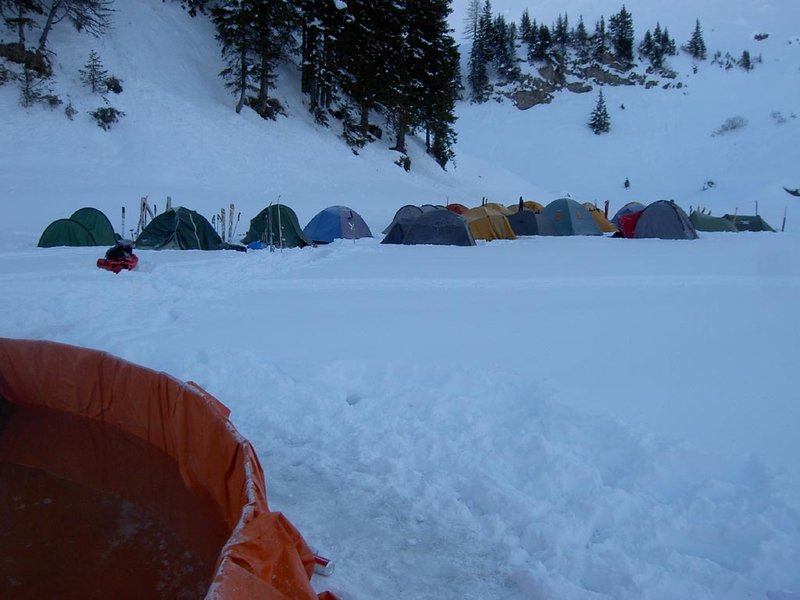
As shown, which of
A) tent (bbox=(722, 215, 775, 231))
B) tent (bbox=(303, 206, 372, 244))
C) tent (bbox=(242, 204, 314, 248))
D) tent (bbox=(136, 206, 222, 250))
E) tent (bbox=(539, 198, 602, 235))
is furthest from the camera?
tent (bbox=(722, 215, 775, 231))

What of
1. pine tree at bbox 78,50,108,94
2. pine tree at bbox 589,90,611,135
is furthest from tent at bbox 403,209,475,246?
pine tree at bbox 589,90,611,135

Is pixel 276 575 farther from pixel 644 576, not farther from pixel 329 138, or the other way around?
pixel 329 138

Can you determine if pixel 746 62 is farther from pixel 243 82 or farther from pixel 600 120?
pixel 243 82

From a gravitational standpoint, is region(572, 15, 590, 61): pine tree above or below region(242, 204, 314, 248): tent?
above

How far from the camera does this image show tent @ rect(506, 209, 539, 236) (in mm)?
19375

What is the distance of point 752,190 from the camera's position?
37.1 metres

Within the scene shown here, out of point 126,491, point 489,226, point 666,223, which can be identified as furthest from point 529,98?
point 126,491

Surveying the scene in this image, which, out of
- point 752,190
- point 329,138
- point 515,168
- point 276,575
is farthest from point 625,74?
point 276,575

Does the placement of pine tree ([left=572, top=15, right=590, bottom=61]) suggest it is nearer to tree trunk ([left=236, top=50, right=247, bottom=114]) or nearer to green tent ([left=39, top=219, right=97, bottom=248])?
tree trunk ([left=236, top=50, right=247, bottom=114])

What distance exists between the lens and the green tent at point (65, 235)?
12.5 metres

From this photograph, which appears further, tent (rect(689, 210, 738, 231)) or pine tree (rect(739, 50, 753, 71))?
pine tree (rect(739, 50, 753, 71))

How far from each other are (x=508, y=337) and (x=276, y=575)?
14.1 feet

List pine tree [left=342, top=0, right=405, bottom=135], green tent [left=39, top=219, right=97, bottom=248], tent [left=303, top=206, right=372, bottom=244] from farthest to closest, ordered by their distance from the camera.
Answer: pine tree [left=342, top=0, right=405, bottom=135]
tent [left=303, top=206, right=372, bottom=244]
green tent [left=39, top=219, right=97, bottom=248]

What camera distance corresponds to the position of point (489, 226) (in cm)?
A: 1727
